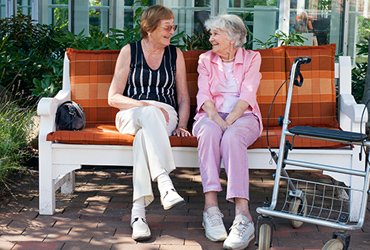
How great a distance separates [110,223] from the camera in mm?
4750

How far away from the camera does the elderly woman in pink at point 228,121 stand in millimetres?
4414

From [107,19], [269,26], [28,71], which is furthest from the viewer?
[107,19]

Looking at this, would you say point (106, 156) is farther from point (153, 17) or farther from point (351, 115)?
point (351, 115)

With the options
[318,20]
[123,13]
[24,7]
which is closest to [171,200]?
[318,20]

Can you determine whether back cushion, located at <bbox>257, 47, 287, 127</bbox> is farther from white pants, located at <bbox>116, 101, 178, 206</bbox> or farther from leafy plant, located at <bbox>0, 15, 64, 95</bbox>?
leafy plant, located at <bbox>0, 15, 64, 95</bbox>

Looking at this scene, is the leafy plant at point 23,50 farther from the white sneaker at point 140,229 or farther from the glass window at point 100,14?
the white sneaker at point 140,229

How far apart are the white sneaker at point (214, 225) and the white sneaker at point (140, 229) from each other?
33cm

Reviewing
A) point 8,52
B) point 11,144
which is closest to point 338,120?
point 11,144

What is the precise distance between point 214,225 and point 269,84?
137 cm

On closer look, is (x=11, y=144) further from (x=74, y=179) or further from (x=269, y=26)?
(x=269, y=26)

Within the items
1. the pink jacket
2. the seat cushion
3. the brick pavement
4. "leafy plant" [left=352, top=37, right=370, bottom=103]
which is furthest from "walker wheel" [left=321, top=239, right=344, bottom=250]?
"leafy plant" [left=352, top=37, right=370, bottom=103]

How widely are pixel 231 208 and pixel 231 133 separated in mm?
755

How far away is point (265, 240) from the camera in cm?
404

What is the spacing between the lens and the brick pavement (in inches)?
172
